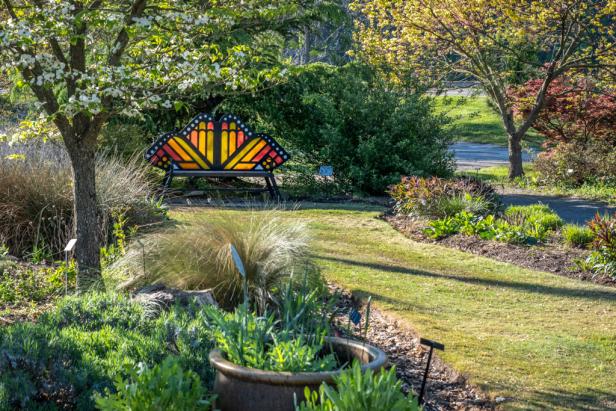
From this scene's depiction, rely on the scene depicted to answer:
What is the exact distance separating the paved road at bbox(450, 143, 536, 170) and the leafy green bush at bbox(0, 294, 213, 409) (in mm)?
17412

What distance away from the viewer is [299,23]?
55.0 feet

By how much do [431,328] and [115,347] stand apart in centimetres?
269

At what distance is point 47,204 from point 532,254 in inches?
210

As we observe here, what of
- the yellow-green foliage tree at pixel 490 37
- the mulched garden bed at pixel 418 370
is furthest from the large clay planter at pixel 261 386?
the yellow-green foliage tree at pixel 490 37

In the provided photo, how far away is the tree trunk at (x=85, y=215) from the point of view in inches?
256

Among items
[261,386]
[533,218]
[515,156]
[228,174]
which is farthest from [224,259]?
[515,156]

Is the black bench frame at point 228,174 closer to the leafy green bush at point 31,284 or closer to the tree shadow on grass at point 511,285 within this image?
the tree shadow on grass at point 511,285

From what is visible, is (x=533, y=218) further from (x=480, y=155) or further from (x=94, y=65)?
(x=480, y=155)

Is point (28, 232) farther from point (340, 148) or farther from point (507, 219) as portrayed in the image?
point (340, 148)

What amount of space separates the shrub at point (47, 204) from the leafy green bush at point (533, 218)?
4701mm

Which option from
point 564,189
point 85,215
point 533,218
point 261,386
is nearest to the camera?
point 261,386

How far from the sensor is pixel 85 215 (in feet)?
21.9

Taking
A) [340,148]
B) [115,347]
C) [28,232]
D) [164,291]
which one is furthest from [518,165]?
[115,347]

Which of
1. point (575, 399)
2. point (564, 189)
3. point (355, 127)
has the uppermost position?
point (355, 127)
